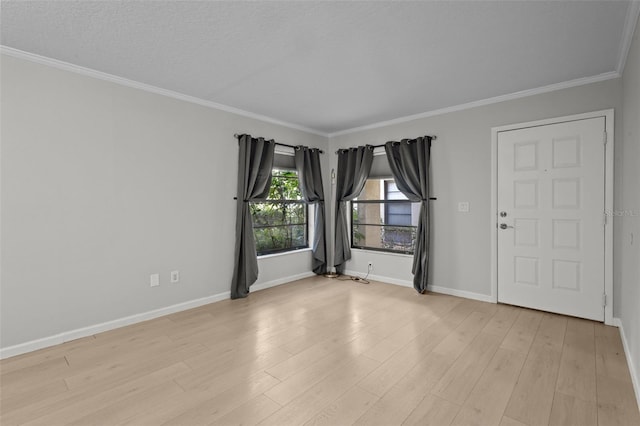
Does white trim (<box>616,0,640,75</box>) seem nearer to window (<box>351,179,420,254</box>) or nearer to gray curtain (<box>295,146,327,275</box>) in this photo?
window (<box>351,179,420,254</box>)

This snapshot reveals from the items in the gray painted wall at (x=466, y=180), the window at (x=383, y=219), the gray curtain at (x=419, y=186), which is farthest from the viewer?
the window at (x=383, y=219)

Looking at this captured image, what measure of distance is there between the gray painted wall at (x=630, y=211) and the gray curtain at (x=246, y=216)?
11.8ft

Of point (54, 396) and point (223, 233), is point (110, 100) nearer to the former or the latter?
point (223, 233)

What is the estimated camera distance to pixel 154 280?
11.2 ft

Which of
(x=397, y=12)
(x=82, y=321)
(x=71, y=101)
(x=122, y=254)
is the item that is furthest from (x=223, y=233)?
(x=397, y=12)

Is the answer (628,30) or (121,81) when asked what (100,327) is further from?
(628,30)

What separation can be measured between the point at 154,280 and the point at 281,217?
6.53 ft

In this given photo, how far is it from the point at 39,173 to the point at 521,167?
4721 millimetres

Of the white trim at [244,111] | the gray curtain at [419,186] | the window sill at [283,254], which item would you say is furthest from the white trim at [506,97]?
the window sill at [283,254]

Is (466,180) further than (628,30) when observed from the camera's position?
Yes

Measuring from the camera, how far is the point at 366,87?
3.37m

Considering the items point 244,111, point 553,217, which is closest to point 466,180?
point 553,217

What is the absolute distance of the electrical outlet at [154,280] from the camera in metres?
3.38

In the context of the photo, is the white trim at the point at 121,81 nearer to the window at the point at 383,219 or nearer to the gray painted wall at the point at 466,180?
Answer: the window at the point at 383,219
